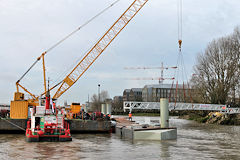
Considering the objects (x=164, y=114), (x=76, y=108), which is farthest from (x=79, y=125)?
(x=76, y=108)

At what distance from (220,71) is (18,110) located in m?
49.6

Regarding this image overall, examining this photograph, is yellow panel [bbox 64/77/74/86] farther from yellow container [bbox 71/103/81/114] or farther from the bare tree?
the bare tree

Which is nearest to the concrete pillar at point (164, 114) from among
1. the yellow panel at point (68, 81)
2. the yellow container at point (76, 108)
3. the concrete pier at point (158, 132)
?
the concrete pier at point (158, 132)

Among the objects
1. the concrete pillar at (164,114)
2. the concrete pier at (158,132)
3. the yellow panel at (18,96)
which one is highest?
the yellow panel at (18,96)

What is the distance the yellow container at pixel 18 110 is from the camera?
40219 mm

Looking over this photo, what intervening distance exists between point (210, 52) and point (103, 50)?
1180 inches

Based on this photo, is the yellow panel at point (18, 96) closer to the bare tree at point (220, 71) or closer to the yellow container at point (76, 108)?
the yellow container at point (76, 108)

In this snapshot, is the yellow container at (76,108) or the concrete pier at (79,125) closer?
the concrete pier at (79,125)

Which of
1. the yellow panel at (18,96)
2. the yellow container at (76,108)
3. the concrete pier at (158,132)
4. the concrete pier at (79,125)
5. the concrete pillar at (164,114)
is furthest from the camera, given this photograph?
the yellow container at (76,108)

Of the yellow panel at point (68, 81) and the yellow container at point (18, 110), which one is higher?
the yellow panel at point (68, 81)

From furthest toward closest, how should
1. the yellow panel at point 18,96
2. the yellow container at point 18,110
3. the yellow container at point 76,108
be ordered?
the yellow container at point 76,108 → the yellow panel at point 18,96 → the yellow container at point 18,110

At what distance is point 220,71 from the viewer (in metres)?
71.8

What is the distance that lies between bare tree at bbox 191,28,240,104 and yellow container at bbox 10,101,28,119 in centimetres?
4718

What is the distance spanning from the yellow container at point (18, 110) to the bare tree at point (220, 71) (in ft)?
155
